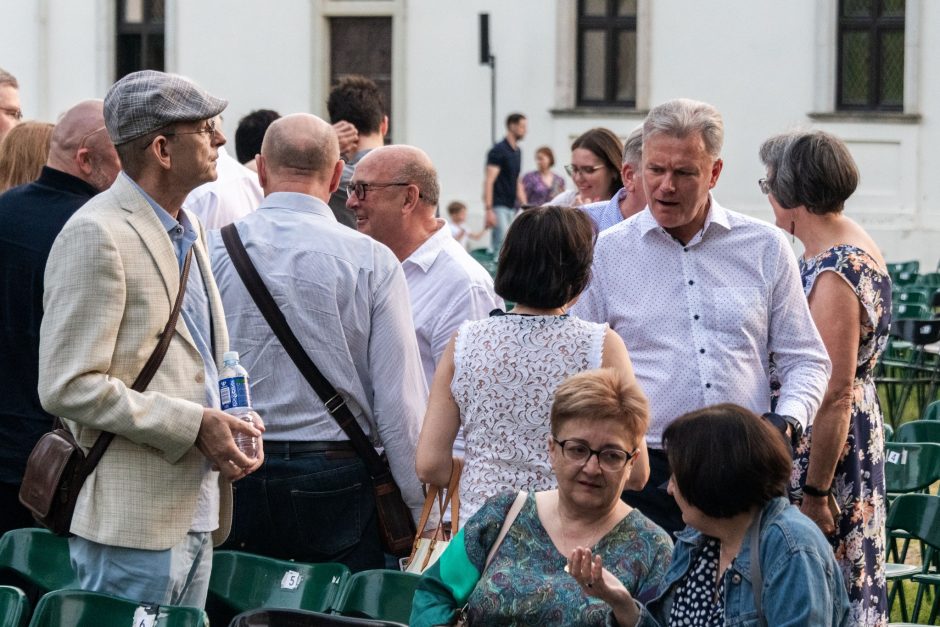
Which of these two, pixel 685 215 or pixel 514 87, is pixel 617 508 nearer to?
pixel 685 215

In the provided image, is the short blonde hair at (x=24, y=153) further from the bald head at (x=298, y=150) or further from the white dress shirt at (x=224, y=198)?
the bald head at (x=298, y=150)

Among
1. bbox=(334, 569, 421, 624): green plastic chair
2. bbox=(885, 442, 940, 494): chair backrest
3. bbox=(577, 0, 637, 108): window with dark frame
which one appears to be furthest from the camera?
bbox=(577, 0, 637, 108): window with dark frame

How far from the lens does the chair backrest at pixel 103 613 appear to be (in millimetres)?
3553

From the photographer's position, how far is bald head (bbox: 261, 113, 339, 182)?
450 cm

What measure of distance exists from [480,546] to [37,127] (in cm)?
253

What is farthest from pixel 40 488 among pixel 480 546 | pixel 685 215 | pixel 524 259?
pixel 685 215

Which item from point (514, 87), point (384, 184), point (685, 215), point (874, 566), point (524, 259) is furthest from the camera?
point (514, 87)

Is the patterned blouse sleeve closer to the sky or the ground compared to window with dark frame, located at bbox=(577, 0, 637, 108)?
closer to the ground

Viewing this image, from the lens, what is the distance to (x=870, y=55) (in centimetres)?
2056

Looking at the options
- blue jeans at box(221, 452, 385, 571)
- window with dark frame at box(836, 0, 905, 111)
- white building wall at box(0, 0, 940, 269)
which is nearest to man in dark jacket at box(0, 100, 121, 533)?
blue jeans at box(221, 452, 385, 571)

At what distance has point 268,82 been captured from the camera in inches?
885

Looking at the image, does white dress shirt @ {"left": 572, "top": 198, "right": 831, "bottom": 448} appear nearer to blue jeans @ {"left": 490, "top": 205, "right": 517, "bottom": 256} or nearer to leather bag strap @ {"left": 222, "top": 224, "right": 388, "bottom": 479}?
leather bag strap @ {"left": 222, "top": 224, "right": 388, "bottom": 479}

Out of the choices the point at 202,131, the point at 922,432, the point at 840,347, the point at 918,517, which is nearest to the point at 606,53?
the point at 922,432

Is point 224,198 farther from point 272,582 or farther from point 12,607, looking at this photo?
point 12,607
